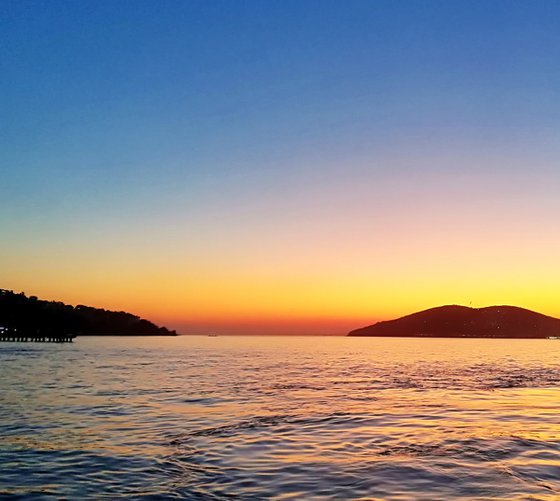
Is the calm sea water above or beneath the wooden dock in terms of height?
beneath

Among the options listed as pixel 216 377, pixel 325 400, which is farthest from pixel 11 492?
pixel 216 377

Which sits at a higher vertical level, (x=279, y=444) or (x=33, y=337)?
(x=33, y=337)

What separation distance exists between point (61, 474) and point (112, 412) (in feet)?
44.5

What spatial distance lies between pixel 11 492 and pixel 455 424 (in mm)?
18764

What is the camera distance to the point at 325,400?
35.8 metres

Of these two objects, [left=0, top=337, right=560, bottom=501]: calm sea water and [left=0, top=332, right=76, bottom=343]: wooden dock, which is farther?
[left=0, top=332, right=76, bottom=343]: wooden dock

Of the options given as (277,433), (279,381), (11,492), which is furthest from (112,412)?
(279,381)

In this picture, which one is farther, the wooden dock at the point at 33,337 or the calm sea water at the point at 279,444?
the wooden dock at the point at 33,337

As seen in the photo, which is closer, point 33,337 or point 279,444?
point 279,444

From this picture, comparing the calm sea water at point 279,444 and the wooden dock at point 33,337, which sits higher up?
the wooden dock at point 33,337

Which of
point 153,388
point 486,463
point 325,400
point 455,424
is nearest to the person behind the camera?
point 486,463

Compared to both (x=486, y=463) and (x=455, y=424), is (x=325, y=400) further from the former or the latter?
(x=486, y=463)

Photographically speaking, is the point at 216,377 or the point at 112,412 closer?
the point at 112,412

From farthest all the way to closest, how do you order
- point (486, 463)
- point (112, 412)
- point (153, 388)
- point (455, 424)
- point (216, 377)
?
point (216, 377)
point (153, 388)
point (112, 412)
point (455, 424)
point (486, 463)
